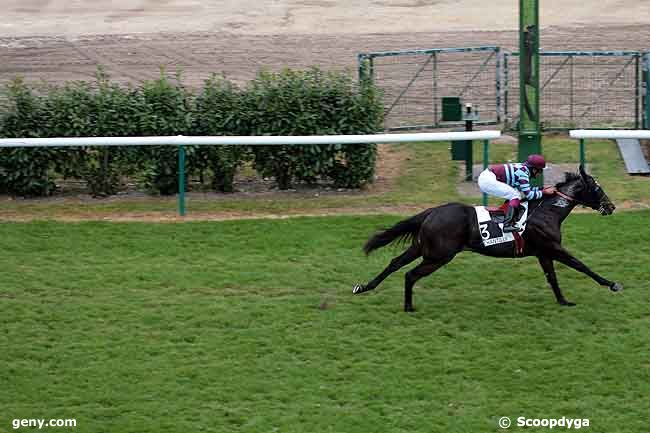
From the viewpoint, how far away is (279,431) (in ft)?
24.4

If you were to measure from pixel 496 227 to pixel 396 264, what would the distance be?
0.90 metres

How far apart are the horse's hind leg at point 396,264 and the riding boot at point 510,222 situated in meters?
0.73

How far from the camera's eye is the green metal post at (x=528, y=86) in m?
12.0

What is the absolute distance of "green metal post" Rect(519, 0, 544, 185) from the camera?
1202cm

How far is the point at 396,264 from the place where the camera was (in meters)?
9.68

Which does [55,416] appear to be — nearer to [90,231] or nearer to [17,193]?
[90,231]

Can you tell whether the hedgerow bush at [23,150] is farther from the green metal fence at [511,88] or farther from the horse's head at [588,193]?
the horse's head at [588,193]

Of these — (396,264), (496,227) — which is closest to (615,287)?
(496,227)

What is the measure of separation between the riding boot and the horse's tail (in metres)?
0.61

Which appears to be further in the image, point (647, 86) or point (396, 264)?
point (647, 86)

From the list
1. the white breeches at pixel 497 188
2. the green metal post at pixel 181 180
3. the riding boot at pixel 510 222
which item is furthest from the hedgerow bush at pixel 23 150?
the riding boot at pixel 510 222

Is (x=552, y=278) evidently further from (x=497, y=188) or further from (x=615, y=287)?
(x=497, y=188)

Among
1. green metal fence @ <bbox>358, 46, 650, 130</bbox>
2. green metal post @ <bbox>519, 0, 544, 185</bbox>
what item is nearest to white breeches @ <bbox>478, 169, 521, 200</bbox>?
green metal post @ <bbox>519, 0, 544, 185</bbox>

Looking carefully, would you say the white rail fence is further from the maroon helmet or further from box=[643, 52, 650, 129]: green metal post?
box=[643, 52, 650, 129]: green metal post
